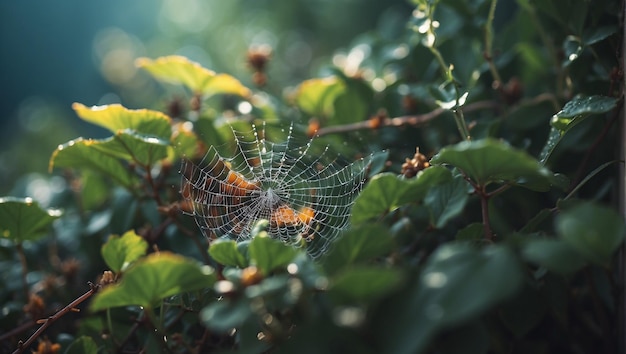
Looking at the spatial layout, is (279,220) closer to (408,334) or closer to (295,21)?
(408,334)

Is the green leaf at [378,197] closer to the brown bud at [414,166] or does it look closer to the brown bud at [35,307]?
the brown bud at [414,166]

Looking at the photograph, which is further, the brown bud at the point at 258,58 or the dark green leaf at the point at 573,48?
the brown bud at the point at 258,58

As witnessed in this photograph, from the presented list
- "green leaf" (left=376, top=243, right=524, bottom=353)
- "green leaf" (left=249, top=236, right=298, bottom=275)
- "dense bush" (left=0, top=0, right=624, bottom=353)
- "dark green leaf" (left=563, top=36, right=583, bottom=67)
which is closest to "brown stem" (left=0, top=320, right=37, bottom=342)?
"dense bush" (left=0, top=0, right=624, bottom=353)

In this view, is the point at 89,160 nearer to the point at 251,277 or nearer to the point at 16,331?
Answer: the point at 16,331

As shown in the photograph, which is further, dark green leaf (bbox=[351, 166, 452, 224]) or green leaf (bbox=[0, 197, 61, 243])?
green leaf (bbox=[0, 197, 61, 243])

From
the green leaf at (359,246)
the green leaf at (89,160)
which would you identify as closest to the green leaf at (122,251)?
the green leaf at (89,160)

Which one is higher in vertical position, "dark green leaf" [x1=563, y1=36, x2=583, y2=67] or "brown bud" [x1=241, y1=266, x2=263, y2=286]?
"dark green leaf" [x1=563, y1=36, x2=583, y2=67]

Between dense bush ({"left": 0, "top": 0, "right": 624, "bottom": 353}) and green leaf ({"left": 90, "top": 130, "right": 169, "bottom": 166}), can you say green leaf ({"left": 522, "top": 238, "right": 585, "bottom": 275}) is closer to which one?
dense bush ({"left": 0, "top": 0, "right": 624, "bottom": 353})
